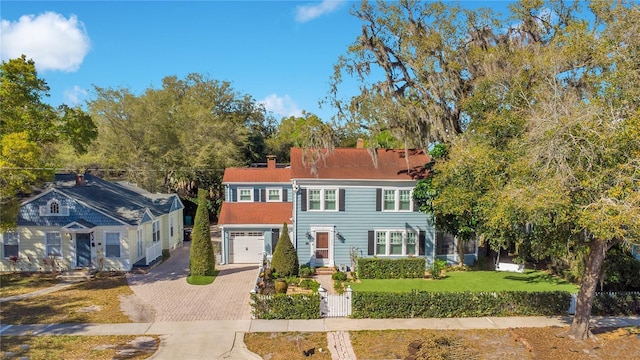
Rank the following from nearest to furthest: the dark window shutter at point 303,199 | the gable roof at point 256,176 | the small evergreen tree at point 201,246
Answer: the small evergreen tree at point 201,246 < the dark window shutter at point 303,199 < the gable roof at point 256,176

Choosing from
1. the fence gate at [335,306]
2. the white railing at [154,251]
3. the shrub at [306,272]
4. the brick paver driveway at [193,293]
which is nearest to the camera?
the fence gate at [335,306]

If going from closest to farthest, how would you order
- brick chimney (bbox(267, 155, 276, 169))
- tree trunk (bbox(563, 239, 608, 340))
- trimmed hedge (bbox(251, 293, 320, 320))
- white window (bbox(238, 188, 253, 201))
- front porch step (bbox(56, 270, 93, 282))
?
tree trunk (bbox(563, 239, 608, 340))
trimmed hedge (bbox(251, 293, 320, 320))
front porch step (bbox(56, 270, 93, 282))
white window (bbox(238, 188, 253, 201))
brick chimney (bbox(267, 155, 276, 169))

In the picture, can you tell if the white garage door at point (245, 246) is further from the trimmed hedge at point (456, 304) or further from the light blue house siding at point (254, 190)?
the trimmed hedge at point (456, 304)

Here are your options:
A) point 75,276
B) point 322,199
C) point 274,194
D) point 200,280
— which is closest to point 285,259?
point 322,199

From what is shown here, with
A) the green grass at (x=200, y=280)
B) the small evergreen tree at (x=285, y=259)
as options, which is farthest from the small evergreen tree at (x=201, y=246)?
the small evergreen tree at (x=285, y=259)

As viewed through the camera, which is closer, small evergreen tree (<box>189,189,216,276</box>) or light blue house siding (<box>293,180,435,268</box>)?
small evergreen tree (<box>189,189,216,276</box>)

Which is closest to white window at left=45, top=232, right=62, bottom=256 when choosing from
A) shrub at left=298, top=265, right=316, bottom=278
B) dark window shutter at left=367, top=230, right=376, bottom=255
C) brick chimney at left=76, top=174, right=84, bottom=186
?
brick chimney at left=76, top=174, right=84, bottom=186

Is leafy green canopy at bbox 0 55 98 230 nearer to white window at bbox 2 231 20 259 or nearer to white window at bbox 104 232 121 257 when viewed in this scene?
white window at bbox 2 231 20 259
